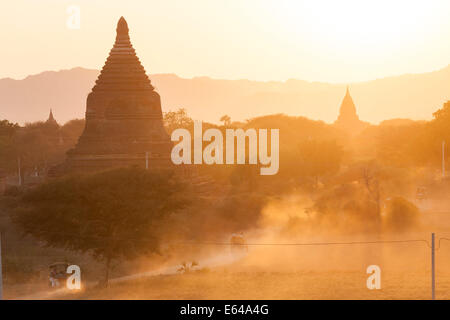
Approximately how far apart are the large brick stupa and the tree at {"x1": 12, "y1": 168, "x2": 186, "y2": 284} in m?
16.9

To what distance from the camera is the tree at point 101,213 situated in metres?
31.6

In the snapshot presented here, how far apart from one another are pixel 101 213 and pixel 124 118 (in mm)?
20228

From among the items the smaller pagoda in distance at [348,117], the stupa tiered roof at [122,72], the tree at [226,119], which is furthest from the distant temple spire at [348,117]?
the stupa tiered roof at [122,72]

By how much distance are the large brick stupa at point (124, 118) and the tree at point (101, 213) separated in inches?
666

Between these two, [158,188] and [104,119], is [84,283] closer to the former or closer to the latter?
[158,188]

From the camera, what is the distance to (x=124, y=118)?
52.0m

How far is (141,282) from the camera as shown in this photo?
30656mm

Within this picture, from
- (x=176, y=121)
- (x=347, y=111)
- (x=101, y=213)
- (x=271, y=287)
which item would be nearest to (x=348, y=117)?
(x=347, y=111)

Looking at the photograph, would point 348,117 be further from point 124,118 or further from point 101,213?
point 101,213

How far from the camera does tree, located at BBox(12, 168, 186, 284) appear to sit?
31.6 meters

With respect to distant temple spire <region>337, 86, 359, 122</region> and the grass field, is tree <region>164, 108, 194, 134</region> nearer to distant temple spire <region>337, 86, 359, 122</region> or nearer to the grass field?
the grass field

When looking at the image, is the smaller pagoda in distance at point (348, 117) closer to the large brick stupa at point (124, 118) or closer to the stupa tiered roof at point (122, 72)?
the stupa tiered roof at point (122, 72)
